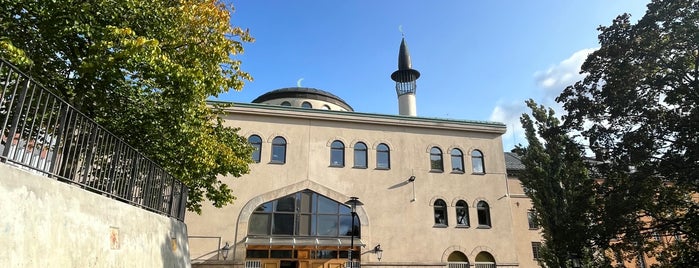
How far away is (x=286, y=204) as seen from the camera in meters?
19.5

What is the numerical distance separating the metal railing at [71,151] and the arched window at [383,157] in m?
13.6

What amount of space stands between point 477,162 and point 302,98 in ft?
39.0

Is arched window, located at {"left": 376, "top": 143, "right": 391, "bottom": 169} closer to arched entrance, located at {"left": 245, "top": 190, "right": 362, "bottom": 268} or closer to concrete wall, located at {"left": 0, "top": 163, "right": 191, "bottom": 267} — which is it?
arched entrance, located at {"left": 245, "top": 190, "right": 362, "bottom": 268}

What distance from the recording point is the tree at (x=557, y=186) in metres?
14.8

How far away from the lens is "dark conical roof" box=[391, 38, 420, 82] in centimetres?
3325

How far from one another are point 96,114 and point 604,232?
15.7 m

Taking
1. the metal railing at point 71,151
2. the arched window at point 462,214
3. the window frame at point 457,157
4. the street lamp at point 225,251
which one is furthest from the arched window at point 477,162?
the metal railing at point 71,151

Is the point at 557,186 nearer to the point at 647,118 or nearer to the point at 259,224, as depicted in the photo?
the point at 647,118

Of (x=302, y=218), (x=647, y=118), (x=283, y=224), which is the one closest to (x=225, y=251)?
(x=283, y=224)

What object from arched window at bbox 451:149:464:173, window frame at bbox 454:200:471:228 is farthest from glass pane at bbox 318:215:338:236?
arched window at bbox 451:149:464:173

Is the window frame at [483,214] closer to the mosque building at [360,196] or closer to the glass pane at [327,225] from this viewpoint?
the mosque building at [360,196]

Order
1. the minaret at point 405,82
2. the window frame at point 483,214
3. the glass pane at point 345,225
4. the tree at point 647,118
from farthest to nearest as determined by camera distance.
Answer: the minaret at point 405,82 → the window frame at point 483,214 → the glass pane at point 345,225 → the tree at point 647,118

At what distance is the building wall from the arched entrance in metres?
0.41

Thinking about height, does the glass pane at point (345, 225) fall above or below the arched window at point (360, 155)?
below
